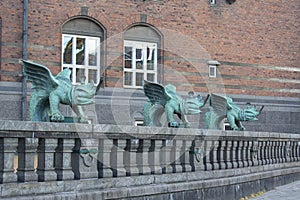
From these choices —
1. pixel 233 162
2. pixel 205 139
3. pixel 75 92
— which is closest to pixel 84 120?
pixel 75 92

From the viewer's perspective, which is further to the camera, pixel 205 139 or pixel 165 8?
pixel 165 8

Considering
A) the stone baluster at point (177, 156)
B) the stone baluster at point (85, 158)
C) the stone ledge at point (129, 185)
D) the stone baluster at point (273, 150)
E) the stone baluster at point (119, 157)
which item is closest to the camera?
the stone ledge at point (129, 185)

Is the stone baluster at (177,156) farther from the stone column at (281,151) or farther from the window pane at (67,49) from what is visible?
the window pane at (67,49)

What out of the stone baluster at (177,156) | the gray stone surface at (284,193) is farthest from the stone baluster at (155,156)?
the gray stone surface at (284,193)

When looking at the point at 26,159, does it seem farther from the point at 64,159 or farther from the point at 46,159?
the point at 64,159

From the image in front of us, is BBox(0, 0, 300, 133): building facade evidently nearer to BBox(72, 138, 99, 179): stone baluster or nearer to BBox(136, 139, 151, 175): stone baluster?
BBox(136, 139, 151, 175): stone baluster

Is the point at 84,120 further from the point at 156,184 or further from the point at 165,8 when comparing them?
the point at 165,8

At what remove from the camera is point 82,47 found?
2312cm

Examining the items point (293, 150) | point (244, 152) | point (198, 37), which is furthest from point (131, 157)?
point (198, 37)

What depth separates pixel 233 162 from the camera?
1180 cm

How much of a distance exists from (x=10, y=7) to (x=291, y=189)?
12.6m

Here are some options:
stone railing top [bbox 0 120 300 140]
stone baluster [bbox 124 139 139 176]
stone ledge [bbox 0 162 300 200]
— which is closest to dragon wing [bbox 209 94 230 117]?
stone ledge [bbox 0 162 300 200]

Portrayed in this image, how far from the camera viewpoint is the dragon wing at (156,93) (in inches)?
439

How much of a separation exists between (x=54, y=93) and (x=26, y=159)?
187 centimetres
